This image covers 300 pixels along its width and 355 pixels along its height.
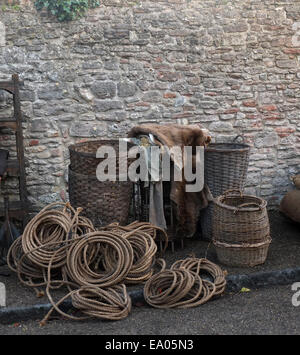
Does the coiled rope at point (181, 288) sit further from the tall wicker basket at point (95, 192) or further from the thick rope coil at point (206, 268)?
the tall wicker basket at point (95, 192)

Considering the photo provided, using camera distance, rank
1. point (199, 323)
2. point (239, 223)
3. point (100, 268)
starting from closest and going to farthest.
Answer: point (199, 323) → point (100, 268) → point (239, 223)

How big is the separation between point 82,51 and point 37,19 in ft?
1.87

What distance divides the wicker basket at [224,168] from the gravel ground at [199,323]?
4.75 feet

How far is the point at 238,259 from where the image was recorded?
456cm

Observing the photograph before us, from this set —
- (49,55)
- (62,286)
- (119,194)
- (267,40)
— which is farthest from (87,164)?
(267,40)

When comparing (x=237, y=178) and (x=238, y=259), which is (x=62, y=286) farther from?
(x=237, y=178)

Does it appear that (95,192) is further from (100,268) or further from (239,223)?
(239,223)

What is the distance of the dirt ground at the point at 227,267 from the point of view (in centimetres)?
404

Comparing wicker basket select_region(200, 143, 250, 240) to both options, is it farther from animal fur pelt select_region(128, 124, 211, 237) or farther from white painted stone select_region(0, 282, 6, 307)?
white painted stone select_region(0, 282, 6, 307)

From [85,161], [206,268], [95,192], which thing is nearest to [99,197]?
[95,192]

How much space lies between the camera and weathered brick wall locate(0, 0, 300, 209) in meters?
5.45

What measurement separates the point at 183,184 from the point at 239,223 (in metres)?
0.73

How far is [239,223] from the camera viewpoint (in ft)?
14.9

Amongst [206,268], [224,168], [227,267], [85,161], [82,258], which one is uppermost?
[85,161]
